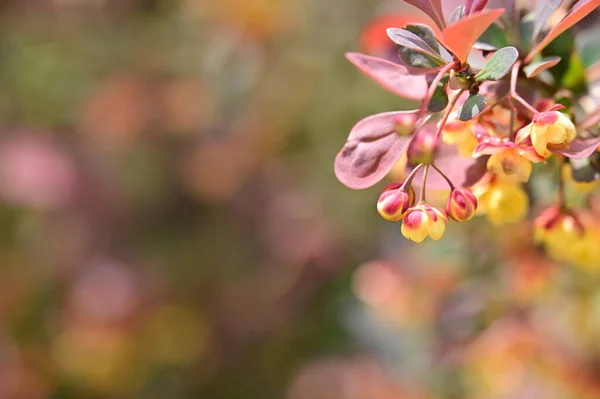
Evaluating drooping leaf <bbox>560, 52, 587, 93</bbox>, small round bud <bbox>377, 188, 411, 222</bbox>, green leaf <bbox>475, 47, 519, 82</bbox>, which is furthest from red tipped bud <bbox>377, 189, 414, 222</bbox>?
drooping leaf <bbox>560, 52, 587, 93</bbox>

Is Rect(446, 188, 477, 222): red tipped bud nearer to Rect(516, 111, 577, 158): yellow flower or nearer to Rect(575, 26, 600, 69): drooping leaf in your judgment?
Rect(516, 111, 577, 158): yellow flower

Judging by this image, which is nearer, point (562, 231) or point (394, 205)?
point (394, 205)

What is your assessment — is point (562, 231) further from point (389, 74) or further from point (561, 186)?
point (389, 74)

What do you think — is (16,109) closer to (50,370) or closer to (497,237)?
(50,370)

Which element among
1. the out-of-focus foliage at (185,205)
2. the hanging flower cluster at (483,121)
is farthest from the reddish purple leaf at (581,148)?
the out-of-focus foliage at (185,205)

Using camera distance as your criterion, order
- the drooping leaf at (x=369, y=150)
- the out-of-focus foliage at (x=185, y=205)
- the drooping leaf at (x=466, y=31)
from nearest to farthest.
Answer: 1. the drooping leaf at (x=466, y=31)
2. the drooping leaf at (x=369, y=150)
3. the out-of-focus foliage at (x=185, y=205)

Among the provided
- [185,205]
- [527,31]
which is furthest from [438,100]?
[185,205]

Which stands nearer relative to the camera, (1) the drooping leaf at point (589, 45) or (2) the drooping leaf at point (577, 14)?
(2) the drooping leaf at point (577, 14)

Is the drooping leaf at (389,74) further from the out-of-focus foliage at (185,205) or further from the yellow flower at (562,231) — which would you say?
the out-of-focus foliage at (185,205)
